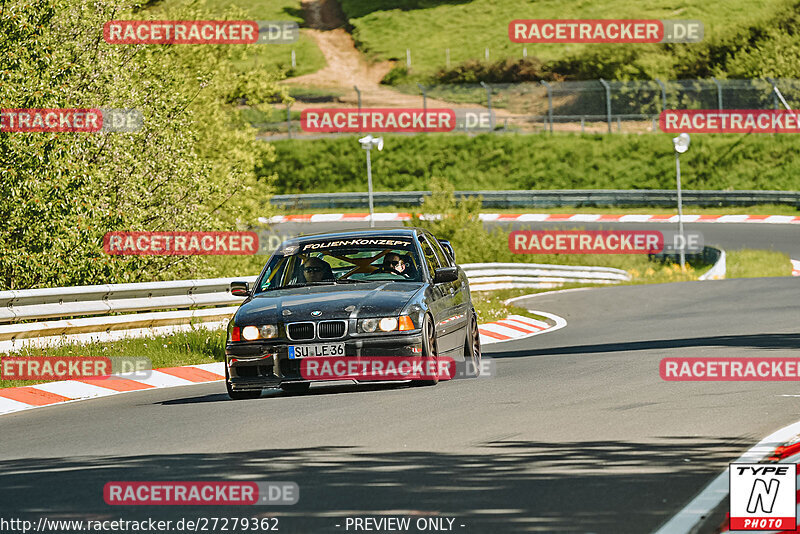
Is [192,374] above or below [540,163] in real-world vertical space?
below

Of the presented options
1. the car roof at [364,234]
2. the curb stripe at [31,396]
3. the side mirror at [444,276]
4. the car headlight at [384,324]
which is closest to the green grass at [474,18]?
the car roof at [364,234]

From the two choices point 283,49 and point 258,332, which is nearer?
point 258,332

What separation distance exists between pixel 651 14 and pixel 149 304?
78041 mm

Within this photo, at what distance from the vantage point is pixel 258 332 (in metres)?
11.4

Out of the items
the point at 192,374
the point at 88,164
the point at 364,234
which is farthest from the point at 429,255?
the point at 88,164

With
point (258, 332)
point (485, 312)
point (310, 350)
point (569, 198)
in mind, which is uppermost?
point (258, 332)

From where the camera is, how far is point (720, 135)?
5800 centimetres

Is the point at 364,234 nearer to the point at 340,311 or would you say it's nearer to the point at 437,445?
the point at 340,311

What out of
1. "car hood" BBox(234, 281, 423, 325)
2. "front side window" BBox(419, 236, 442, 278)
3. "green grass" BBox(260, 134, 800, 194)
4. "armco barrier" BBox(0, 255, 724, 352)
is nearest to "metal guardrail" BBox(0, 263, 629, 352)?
"armco barrier" BBox(0, 255, 724, 352)

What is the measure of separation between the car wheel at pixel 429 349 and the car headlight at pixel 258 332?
136cm

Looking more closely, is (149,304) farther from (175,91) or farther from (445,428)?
(175,91)

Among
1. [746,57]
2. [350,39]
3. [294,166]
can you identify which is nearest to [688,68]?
[746,57]

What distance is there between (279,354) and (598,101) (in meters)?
52.5

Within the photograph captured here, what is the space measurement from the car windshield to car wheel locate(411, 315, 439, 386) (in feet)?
3.01
